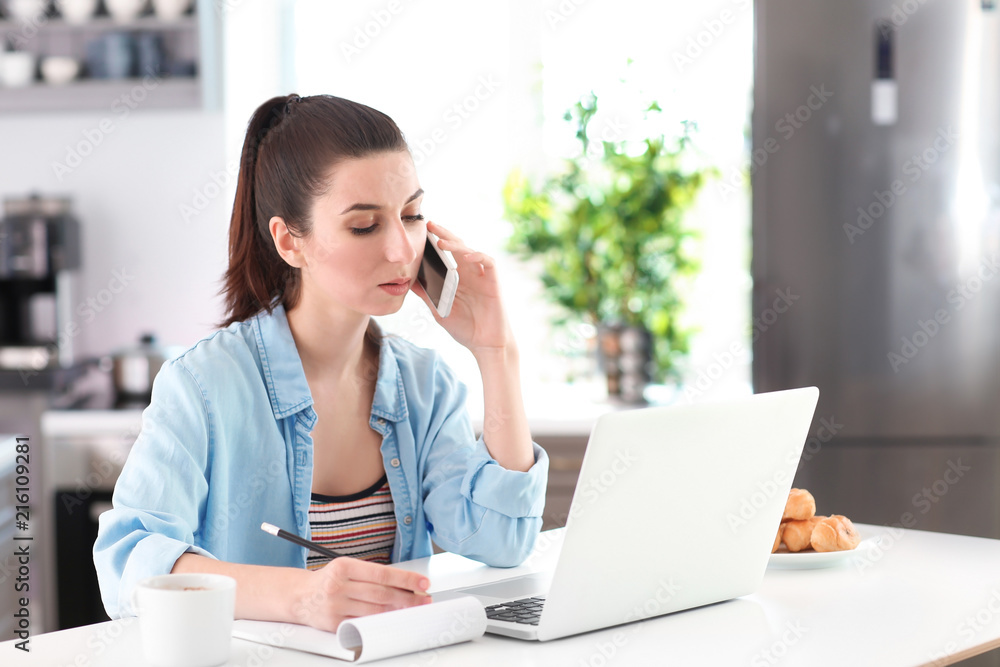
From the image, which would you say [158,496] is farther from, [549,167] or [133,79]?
[549,167]

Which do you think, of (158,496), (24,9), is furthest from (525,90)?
(158,496)

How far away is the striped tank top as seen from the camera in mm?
1423

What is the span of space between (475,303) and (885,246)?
1.32 m

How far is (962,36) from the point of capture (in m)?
2.38

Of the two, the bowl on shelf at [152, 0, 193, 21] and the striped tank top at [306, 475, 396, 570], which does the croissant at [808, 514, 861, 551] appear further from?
the bowl on shelf at [152, 0, 193, 21]

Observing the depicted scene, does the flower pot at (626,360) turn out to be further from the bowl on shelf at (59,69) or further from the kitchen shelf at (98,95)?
the bowl on shelf at (59,69)

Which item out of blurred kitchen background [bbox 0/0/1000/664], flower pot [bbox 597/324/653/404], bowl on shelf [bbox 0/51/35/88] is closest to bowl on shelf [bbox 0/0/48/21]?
blurred kitchen background [bbox 0/0/1000/664]

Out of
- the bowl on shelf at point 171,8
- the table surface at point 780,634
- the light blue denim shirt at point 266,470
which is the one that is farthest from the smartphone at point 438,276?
the bowl on shelf at point 171,8

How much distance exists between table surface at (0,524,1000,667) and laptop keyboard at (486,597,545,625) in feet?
0.13

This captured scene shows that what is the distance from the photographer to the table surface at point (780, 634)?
3.04 ft

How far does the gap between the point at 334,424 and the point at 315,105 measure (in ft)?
1.50

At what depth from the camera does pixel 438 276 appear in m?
1.49

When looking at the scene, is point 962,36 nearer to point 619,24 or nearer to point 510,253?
point 619,24

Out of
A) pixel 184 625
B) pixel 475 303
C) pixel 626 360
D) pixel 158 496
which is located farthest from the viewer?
pixel 626 360
